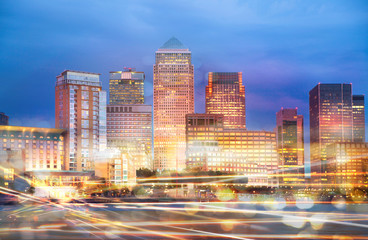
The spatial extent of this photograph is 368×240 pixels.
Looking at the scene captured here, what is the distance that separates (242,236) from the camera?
137 feet

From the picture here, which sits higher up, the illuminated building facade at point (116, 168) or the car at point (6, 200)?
the illuminated building facade at point (116, 168)

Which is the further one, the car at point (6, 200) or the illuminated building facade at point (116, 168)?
the illuminated building facade at point (116, 168)

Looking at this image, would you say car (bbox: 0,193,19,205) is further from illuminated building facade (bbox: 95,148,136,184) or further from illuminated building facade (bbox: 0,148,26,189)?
illuminated building facade (bbox: 95,148,136,184)

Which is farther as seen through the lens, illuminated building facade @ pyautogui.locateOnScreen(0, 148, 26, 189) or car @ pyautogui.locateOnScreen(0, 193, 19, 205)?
illuminated building facade @ pyautogui.locateOnScreen(0, 148, 26, 189)

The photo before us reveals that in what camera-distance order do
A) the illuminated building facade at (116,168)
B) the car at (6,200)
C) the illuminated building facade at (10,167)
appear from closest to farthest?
the car at (6,200), the illuminated building facade at (10,167), the illuminated building facade at (116,168)

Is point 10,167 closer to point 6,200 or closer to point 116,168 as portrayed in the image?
point 116,168

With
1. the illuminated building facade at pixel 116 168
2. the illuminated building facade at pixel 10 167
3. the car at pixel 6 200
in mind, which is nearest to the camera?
the car at pixel 6 200

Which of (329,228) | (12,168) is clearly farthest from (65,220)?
(12,168)

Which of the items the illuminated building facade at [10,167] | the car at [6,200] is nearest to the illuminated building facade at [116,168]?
the illuminated building facade at [10,167]

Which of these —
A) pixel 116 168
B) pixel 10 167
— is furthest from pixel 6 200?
pixel 116 168

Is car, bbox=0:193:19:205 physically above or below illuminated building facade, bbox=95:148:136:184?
below

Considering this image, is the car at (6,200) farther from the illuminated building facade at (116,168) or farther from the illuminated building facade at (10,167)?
the illuminated building facade at (116,168)

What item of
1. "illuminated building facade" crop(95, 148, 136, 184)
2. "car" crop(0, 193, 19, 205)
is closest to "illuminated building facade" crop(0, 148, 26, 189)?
"car" crop(0, 193, 19, 205)

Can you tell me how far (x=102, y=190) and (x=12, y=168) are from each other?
28.5m
